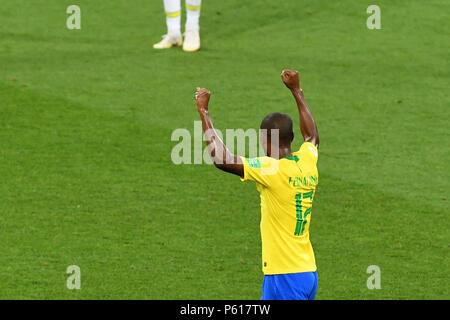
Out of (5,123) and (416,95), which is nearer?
(5,123)

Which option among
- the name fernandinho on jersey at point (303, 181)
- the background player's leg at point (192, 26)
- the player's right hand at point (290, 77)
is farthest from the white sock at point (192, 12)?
the name fernandinho on jersey at point (303, 181)

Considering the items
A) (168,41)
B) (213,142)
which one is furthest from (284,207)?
(168,41)

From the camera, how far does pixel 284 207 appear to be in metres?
5.56

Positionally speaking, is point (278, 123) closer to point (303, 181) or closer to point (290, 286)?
point (303, 181)

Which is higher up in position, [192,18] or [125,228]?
[192,18]

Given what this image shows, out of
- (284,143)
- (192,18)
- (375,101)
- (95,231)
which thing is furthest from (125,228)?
(192,18)

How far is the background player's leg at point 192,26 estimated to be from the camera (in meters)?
13.9

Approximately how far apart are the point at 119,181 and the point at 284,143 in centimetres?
465

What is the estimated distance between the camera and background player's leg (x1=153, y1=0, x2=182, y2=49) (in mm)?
13891

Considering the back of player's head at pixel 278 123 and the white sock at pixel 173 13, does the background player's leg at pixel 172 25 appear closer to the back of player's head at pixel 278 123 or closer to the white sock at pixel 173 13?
the white sock at pixel 173 13

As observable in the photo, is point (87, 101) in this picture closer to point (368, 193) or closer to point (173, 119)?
point (173, 119)

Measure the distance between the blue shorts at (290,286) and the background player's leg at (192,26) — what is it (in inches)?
347

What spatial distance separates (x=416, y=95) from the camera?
12.7 meters

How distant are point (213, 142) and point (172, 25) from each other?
915 centimetres
